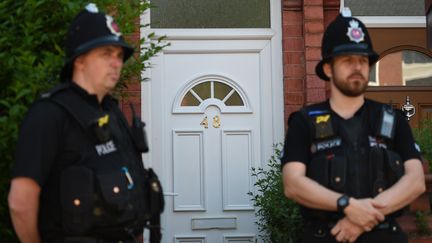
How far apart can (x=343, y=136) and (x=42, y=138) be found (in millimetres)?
1432

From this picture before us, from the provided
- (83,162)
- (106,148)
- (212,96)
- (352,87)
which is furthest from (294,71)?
(83,162)

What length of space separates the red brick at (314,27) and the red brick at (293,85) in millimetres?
451

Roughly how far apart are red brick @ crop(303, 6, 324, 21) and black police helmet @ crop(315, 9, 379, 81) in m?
3.12

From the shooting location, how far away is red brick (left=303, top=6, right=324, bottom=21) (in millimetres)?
7246

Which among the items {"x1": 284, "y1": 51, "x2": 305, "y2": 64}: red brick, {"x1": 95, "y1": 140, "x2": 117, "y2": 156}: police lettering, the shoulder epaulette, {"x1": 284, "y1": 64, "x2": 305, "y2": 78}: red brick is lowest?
{"x1": 95, "y1": 140, "x2": 117, "y2": 156}: police lettering

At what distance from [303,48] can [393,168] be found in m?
3.59

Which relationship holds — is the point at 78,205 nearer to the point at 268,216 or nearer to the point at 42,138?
the point at 42,138

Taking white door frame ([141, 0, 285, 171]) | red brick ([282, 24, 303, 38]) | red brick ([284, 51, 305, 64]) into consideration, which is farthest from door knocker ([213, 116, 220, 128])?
red brick ([282, 24, 303, 38])

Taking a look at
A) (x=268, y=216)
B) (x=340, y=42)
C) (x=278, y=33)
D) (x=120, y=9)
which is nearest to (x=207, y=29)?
(x=278, y=33)

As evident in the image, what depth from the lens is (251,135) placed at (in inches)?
288

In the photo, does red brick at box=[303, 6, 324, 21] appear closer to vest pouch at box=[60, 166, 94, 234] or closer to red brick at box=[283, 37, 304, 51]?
red brick at box=[283, 37, 304, 51]

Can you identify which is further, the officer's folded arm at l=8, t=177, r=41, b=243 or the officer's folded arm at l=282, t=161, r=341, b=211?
the officer's folded arm at l=282, t=161, r=341, b=211

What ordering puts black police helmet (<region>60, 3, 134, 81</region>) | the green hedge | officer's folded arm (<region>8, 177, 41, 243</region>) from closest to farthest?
officer's folded arm (<region>8, 177, 41, 243</region>), black police helmet (<region>60, 3, 134, 81</region>), the green hedge

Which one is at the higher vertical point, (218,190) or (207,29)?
(207,29)
